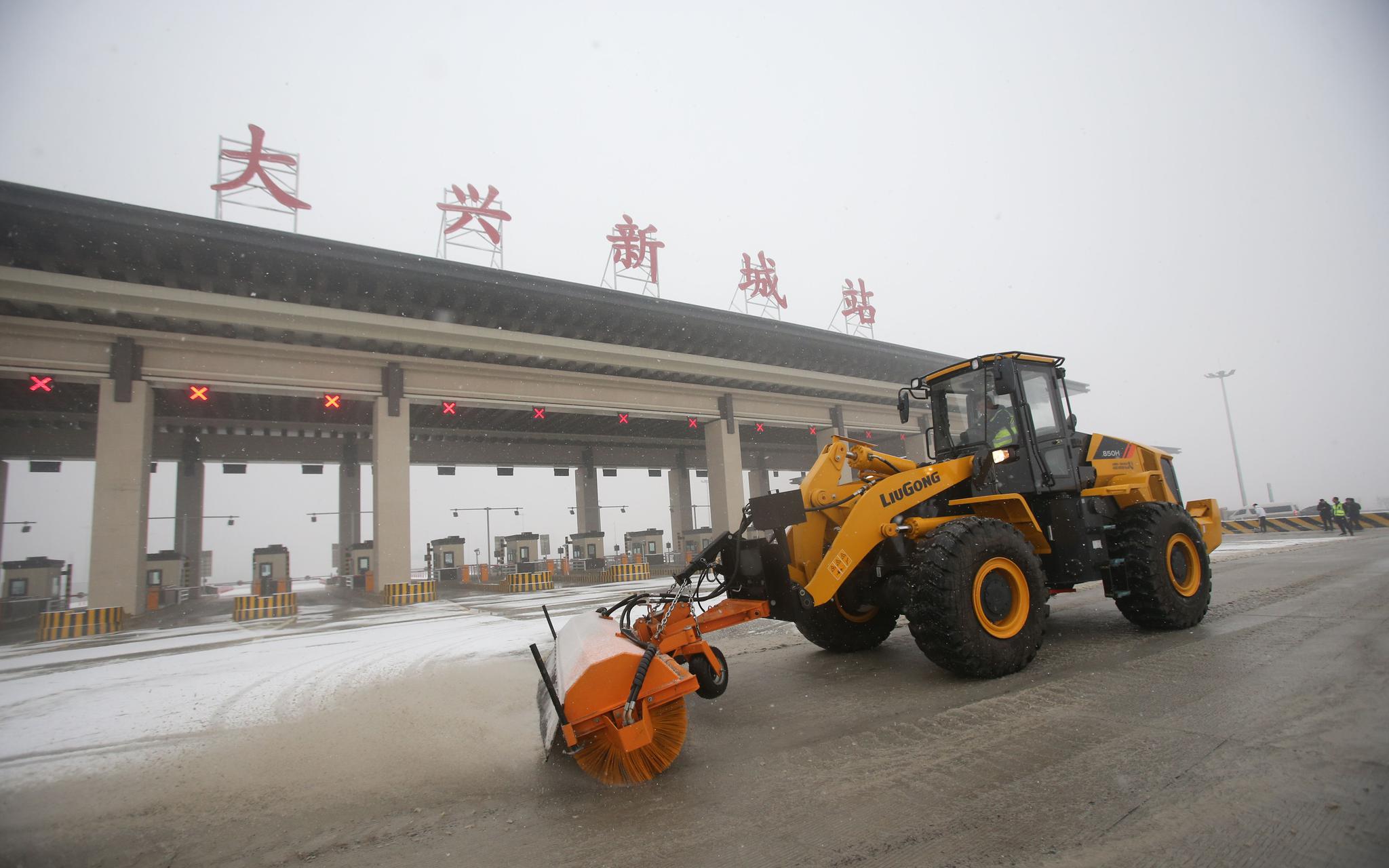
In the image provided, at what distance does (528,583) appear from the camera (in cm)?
1959

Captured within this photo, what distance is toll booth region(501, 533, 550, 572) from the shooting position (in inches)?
1104

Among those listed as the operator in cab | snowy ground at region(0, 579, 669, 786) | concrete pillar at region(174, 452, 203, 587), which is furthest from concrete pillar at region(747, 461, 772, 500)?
the operator in cab

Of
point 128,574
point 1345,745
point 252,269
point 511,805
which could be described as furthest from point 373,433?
point 1345,745

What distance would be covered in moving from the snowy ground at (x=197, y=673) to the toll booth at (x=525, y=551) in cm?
1550

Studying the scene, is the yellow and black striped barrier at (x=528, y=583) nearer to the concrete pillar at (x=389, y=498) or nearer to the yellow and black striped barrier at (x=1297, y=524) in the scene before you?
the concrete pillar at (x=389, y=498)

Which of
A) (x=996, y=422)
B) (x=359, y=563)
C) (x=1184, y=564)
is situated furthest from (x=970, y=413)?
(x=359, y=563)

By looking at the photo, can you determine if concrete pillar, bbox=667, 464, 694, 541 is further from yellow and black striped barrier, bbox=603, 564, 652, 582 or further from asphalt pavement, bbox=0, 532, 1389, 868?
asphalt pavement, bbox=0, 532, 1389, 868

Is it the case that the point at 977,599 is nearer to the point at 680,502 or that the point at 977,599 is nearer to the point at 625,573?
the point at 625,573

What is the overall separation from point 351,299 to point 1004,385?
16464 mm

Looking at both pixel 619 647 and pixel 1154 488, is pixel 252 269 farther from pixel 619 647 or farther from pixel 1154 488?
pixel 1154 488

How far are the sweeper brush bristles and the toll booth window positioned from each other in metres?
4.18

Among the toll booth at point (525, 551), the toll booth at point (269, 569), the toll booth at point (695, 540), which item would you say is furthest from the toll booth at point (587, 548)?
the toll booth at point (269, 569)

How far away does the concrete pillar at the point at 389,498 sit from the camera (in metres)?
16.5

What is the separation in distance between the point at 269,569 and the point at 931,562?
91.3 ft
